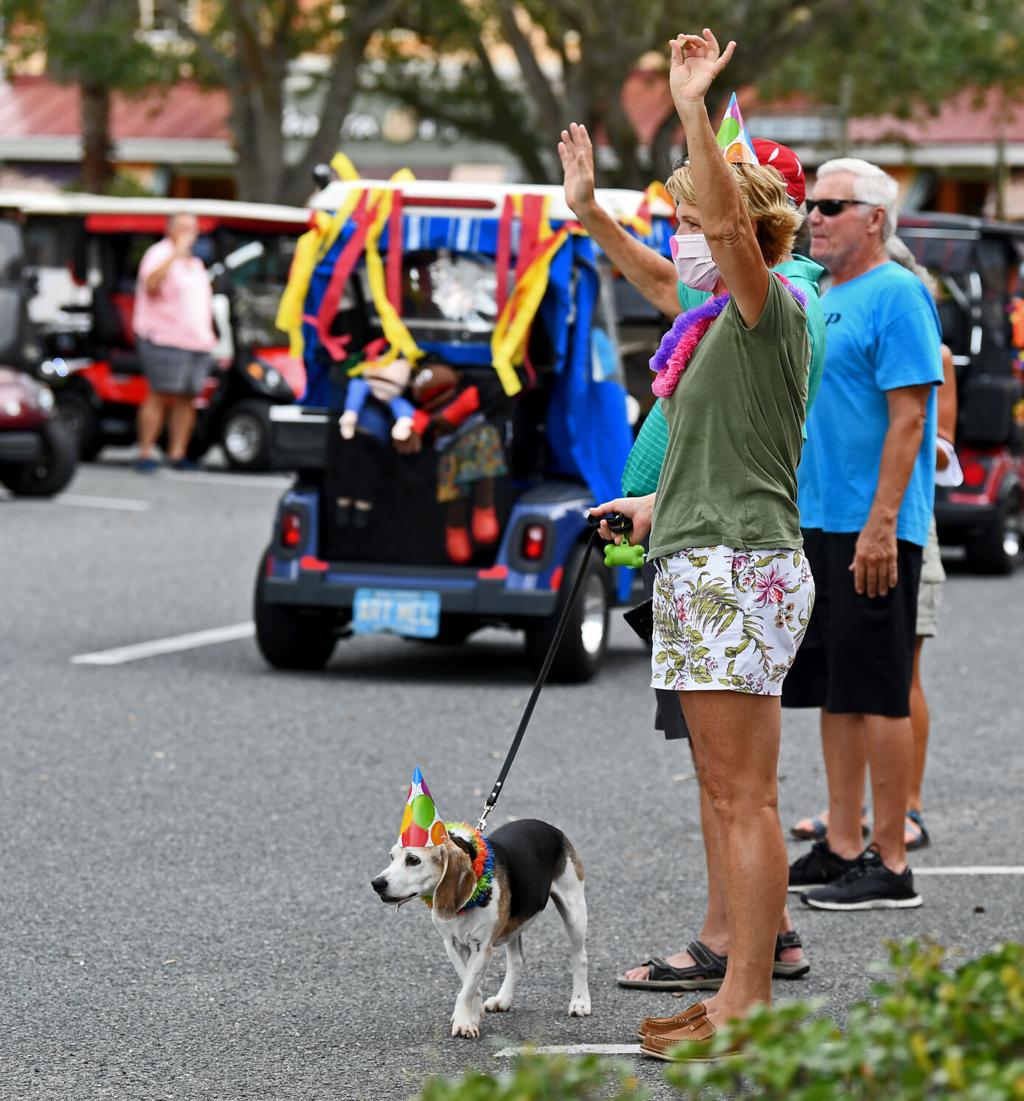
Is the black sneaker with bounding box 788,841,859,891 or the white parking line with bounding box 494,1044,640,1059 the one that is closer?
the white parking line with bounding box 494,1044,640,1059

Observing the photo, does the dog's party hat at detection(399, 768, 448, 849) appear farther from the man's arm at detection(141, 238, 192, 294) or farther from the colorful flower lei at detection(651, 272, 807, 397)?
A: the man's arm at detection(141, 238, 192, 294)

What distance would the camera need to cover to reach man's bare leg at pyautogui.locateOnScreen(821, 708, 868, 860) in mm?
6141

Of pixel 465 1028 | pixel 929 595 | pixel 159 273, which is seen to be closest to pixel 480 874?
pixel 465 1028

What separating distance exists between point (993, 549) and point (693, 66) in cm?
1071

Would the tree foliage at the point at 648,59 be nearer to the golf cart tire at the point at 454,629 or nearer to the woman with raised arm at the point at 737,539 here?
the golf cart tire at the point at 454,629

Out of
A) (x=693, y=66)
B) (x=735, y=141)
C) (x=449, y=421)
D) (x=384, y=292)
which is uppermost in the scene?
(x=693, y=66)

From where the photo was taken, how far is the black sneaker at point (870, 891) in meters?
6.03

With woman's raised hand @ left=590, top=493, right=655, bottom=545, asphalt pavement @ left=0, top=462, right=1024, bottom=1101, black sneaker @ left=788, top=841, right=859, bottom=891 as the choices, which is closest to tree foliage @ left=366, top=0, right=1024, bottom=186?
asphalt pavement @ left=0, top=462, right=1024, bottom=1101

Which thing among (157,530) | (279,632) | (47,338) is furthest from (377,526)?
(47,338)

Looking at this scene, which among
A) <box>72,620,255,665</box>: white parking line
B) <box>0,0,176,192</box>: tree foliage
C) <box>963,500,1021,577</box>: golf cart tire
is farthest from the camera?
<box>0,0,176,192</box>: tree foliage

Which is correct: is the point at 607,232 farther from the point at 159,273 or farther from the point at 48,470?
the point at 159,273

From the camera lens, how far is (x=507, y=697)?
9547 mm

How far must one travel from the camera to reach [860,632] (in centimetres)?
597

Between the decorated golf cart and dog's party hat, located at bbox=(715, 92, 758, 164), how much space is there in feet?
16.1
